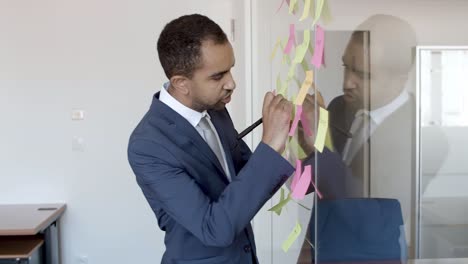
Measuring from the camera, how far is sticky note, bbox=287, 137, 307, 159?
3.92 ft

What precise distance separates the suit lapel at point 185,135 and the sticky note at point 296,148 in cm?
19

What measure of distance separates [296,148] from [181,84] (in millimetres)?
344

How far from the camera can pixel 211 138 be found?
4.07 feet

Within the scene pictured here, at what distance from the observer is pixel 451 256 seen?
3.90 feet

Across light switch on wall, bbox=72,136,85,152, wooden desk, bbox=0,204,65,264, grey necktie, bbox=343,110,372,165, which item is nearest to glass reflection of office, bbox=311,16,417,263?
grey necktie, bbox=343,110,372,165

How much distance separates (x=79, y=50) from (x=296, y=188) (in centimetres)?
247

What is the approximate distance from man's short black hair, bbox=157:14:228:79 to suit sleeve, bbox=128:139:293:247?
0.68 ft

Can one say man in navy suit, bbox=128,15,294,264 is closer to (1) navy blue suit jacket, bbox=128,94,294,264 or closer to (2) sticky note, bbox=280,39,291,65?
(1) navy blue suit jacket, bbox=128,94,294,264

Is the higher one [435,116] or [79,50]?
[79,50]

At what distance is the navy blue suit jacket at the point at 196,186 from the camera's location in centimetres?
96

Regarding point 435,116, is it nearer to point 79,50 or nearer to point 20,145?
point 79,50

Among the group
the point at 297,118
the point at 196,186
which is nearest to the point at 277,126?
the point at 297,118

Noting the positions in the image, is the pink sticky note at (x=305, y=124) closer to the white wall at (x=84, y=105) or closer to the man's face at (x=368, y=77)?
the man's face at (x=368, y=77)

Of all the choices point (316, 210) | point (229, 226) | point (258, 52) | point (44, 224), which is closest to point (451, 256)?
point (316, 210)
